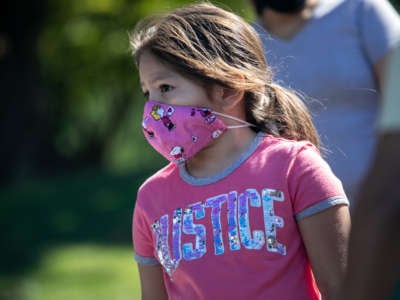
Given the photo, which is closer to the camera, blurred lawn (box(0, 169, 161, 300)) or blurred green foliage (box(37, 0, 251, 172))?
blurred lawn (box(0, 169, 161, 300))

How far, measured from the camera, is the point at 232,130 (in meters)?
3.15

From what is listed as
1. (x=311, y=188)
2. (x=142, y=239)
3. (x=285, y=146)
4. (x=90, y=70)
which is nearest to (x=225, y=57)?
(x=285, y=146)

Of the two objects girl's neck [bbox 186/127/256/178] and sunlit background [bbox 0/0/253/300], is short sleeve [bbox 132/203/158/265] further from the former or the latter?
sunlit background [bbox 0/0/253/300]

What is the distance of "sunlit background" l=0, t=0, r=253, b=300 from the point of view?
33.2 ft

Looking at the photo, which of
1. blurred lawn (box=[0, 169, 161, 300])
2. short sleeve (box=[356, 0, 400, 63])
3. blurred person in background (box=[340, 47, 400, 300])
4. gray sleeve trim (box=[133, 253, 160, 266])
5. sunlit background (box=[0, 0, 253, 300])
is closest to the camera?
blurred person in background (box=[340, 47, 400, 300])

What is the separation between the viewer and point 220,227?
9.74ft

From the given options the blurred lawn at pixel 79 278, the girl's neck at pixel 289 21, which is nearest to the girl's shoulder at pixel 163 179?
the girl's neck at pixel 289 21

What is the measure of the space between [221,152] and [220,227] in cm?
26

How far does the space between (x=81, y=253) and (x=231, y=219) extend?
8036mm

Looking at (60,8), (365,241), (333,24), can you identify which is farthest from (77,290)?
(60,8)

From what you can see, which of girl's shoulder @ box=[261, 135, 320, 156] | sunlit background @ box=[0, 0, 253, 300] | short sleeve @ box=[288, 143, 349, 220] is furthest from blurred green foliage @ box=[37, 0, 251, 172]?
short sleeve @ box=[288, 143, 349, 220]

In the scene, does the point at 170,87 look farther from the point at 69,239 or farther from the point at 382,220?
the point at 69,239

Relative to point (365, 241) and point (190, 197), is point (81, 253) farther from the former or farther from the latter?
point (365, 241)

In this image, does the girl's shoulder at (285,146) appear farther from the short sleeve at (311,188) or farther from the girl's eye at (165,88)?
the girl's eye at (165,88)
